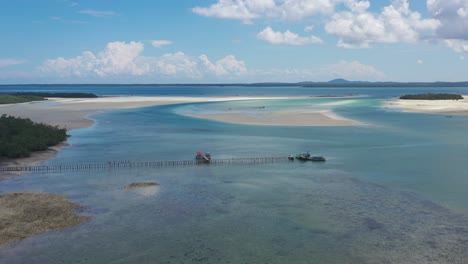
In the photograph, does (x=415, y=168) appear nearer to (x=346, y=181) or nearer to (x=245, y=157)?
(x=346, y=181)

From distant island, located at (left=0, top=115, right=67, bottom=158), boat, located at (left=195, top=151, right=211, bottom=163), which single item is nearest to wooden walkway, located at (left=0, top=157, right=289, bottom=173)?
boat, located at (left=195, top=151, right=211, bottom=163)

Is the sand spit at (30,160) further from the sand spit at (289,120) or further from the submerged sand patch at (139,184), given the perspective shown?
the sand spit at (289,120)

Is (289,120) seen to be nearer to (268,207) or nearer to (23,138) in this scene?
(23,138)

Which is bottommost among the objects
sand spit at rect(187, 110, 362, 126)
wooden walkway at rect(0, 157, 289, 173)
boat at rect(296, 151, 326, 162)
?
wooden walkway at rect(0, 157, 289, 173)

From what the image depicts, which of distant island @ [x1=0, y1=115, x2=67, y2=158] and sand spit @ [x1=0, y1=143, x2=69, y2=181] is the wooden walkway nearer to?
sand spit @ [x1=0, y1=143, x2=69, y2=181]

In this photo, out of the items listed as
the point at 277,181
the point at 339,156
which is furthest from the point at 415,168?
the point at 277,181

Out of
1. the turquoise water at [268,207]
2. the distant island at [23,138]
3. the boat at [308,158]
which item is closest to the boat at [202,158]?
the turquoise water at [268,207]
